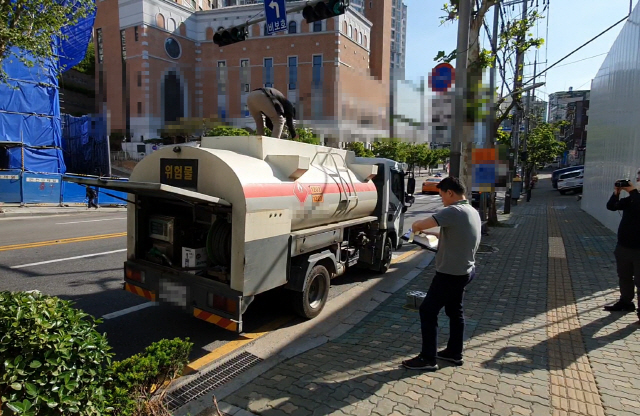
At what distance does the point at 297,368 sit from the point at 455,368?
62.3 inches

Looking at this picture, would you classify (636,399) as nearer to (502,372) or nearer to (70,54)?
(502,372)

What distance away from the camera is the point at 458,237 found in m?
3.90

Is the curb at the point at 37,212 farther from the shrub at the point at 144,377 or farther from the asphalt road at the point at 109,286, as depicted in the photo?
the shrub at the point at 144,377

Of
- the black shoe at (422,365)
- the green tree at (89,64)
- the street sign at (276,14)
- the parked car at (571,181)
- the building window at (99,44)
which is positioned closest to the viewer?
the black shoe at (422,365)

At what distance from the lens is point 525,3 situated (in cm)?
1839

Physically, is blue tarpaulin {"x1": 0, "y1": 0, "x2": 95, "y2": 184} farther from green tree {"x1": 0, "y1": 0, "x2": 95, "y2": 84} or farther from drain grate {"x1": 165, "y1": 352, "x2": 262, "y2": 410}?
drain grate {"x1": 165, "y1": 352, "x2": 262, "y2": 410}

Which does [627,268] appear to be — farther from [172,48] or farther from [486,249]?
[172,48]

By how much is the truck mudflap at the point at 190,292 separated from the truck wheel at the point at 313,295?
107 cm

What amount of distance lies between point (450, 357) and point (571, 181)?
37380 millimetres

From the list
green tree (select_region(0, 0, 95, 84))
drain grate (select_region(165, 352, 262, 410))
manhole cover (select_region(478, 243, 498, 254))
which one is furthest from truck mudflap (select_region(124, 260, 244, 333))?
green tree (select_region(0, 0, 95, 84))

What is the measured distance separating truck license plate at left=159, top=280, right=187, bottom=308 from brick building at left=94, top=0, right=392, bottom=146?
6869 millimetres

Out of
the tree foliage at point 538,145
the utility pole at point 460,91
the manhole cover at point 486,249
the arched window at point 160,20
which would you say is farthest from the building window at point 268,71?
the utility pole at point 460,91

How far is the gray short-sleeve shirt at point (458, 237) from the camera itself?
387cm

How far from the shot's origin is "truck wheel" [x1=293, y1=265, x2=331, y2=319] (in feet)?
17.3
